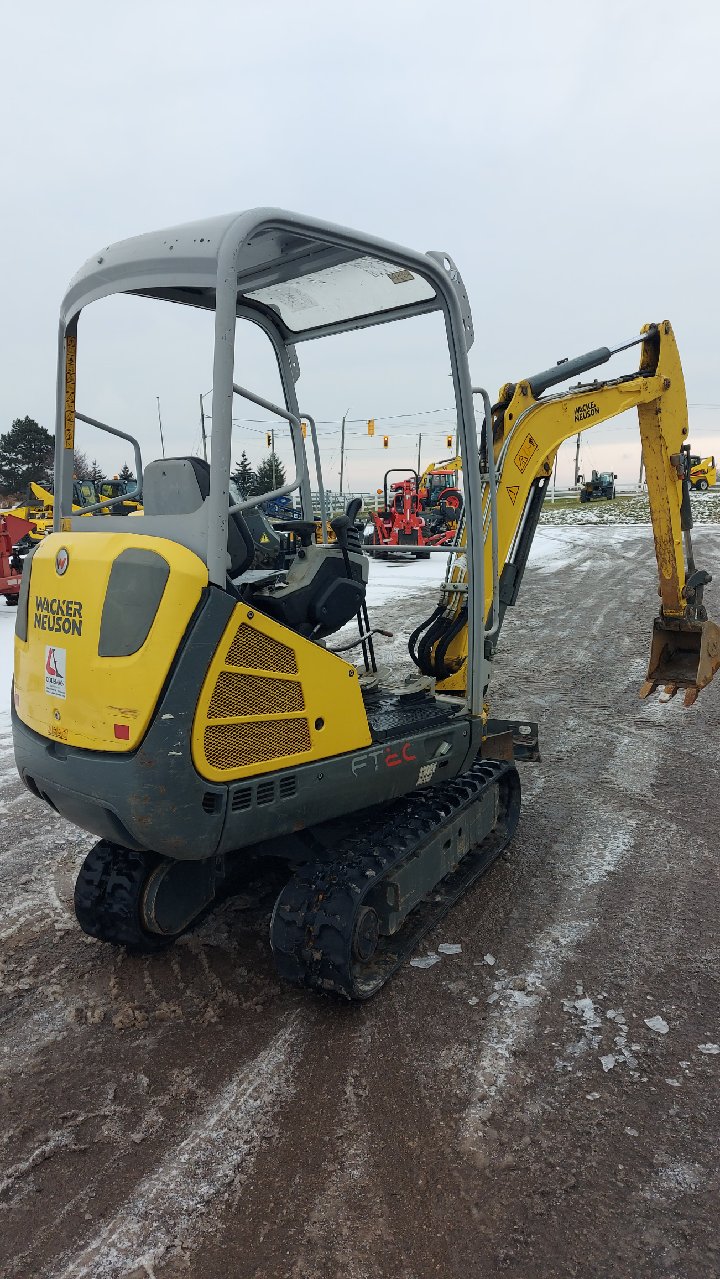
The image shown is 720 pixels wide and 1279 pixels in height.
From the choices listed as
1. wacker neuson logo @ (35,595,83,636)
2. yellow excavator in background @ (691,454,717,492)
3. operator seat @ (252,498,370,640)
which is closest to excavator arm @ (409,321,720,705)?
operator seat @ (252,498,370,640)

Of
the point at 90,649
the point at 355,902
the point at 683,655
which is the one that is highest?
the point at 90,649

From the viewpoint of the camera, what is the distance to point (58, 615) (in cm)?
284

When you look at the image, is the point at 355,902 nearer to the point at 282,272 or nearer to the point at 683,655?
the point at 282,272

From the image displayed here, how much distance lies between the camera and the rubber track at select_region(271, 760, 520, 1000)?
301cm

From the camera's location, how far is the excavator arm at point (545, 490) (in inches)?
181

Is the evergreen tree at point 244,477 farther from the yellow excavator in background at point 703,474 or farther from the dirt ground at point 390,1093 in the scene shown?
the yellow excavator in background at point 703,474

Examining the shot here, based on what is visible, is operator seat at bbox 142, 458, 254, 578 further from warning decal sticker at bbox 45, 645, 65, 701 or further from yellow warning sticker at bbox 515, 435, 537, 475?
yellow warning sticker at bbox 515, 435, 537, 475

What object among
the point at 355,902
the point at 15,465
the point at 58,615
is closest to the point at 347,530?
the point at 58,615

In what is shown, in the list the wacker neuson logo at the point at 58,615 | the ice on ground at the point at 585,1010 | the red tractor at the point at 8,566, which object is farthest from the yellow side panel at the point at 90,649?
the red tractor at the point at 8,566

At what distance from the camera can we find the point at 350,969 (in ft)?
9.84

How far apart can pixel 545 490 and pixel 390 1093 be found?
11.8 ft

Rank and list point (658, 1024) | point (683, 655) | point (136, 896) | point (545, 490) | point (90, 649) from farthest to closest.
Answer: point (683, 655), point (545, 490), point (136, 896), point (658, 1024), point (90, 649)

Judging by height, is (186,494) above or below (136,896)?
above

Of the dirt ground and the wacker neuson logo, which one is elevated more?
the wacker neuson logo
